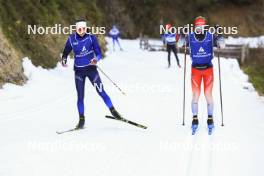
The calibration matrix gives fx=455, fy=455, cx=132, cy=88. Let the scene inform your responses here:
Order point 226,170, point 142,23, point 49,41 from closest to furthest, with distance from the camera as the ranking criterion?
point 226,170 < point 49,41 < point 142,23

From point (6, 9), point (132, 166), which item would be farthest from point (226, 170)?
point (6, 9)

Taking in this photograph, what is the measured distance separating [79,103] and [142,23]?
116ft

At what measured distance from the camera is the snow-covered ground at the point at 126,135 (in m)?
7.01

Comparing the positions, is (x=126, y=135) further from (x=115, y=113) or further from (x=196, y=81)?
(x=196, y=81)

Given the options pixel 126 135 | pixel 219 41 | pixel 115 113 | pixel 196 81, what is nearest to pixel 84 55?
pixel 115 113

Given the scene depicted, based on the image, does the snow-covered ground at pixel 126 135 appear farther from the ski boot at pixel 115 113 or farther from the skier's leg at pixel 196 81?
the skier's leg at pixel 196 81

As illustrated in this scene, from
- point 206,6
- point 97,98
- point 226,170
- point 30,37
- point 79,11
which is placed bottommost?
point 226,170

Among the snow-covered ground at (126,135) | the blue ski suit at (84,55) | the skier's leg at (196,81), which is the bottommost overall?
the snow-covered ground at (126,135)

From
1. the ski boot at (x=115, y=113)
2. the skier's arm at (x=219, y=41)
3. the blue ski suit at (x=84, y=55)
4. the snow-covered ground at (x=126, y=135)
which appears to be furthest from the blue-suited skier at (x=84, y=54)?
the skier's arm at (x=219, y=41)

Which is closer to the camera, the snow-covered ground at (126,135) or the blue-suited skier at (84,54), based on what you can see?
the snow-covered ground at (126,135)

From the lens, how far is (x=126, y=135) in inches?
346

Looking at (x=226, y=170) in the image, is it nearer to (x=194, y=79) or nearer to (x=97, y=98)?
(x=194, y=79)

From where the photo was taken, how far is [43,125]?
9781mm

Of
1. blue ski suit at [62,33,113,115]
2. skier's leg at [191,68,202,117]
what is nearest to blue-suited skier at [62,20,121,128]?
blue ski suit at [62,33,113,115]
